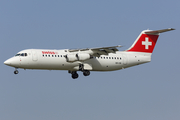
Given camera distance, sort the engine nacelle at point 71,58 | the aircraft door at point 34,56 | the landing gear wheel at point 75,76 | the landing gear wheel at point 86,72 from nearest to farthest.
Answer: the aircraft door at point 34,56 → the engine nacelle at point 71,58 → the landing gear wheel at point 86,72 → the landing gear wheel at point 75,76

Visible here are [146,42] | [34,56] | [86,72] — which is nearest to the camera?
[34,56]

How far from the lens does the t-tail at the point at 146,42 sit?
43875 mm

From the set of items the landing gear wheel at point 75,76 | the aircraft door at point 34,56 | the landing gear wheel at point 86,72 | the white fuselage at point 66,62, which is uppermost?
the aircraft door at point 34,56

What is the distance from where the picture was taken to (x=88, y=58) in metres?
40.0

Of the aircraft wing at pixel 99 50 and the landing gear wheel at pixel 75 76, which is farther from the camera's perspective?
the landing gear wheel at pixel 75 76

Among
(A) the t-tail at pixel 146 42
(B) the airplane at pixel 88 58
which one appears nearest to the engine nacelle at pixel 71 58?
(B) the airplane at pixel 88 58

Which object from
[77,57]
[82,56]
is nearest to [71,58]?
[77,57]

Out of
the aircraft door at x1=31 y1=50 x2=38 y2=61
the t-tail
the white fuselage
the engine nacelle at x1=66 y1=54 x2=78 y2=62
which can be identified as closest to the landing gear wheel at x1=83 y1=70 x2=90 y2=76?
the white fuselage

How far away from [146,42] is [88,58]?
817 centimetres

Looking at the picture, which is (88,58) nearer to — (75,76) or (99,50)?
(99,50)

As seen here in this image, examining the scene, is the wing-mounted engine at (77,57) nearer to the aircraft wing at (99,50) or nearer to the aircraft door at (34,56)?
the aircraft wing at (99,50)

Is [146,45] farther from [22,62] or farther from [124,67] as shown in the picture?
[22,62]

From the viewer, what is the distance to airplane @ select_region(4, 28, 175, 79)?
38844 millimetres

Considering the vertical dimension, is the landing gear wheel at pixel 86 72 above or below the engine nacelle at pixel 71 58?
below
